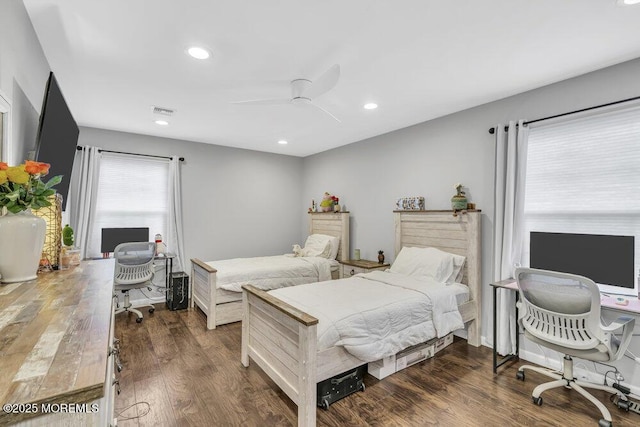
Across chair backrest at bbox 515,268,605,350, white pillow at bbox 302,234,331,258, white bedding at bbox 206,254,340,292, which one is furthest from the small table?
white pillow at bbox 302,234,331,258

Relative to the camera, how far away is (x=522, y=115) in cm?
304

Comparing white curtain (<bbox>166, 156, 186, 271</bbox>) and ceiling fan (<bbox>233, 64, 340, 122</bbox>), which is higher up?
ceiling fan (<bbox>233, 64, 340, 122</bbox>)

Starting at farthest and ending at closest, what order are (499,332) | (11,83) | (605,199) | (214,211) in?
1. (214,211)
2. (499,332)
3. (605,199)
4. (11,83)

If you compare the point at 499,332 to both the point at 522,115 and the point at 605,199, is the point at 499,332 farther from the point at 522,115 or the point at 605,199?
the point at 522,115

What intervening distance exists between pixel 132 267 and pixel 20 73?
278 centimetres

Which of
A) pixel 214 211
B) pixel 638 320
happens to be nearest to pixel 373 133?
pixel 214 211

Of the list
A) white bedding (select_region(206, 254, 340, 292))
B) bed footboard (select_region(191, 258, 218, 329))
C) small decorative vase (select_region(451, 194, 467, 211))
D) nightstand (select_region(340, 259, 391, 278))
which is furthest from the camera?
nightstand (select_region(340, 259, 391, 278))

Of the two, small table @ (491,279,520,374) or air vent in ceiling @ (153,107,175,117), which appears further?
air vent in ceiling @ (153,107,175,117)

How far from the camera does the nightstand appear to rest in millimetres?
4199

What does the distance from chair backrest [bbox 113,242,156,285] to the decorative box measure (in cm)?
335

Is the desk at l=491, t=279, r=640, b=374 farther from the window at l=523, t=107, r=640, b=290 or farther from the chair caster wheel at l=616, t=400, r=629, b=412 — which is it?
the chair caster wheel at l=616, t=400, r=629, b=412

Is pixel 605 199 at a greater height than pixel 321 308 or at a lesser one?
greater

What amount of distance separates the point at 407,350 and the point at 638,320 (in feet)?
5.82

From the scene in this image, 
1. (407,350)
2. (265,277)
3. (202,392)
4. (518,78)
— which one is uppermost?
(518,78)
